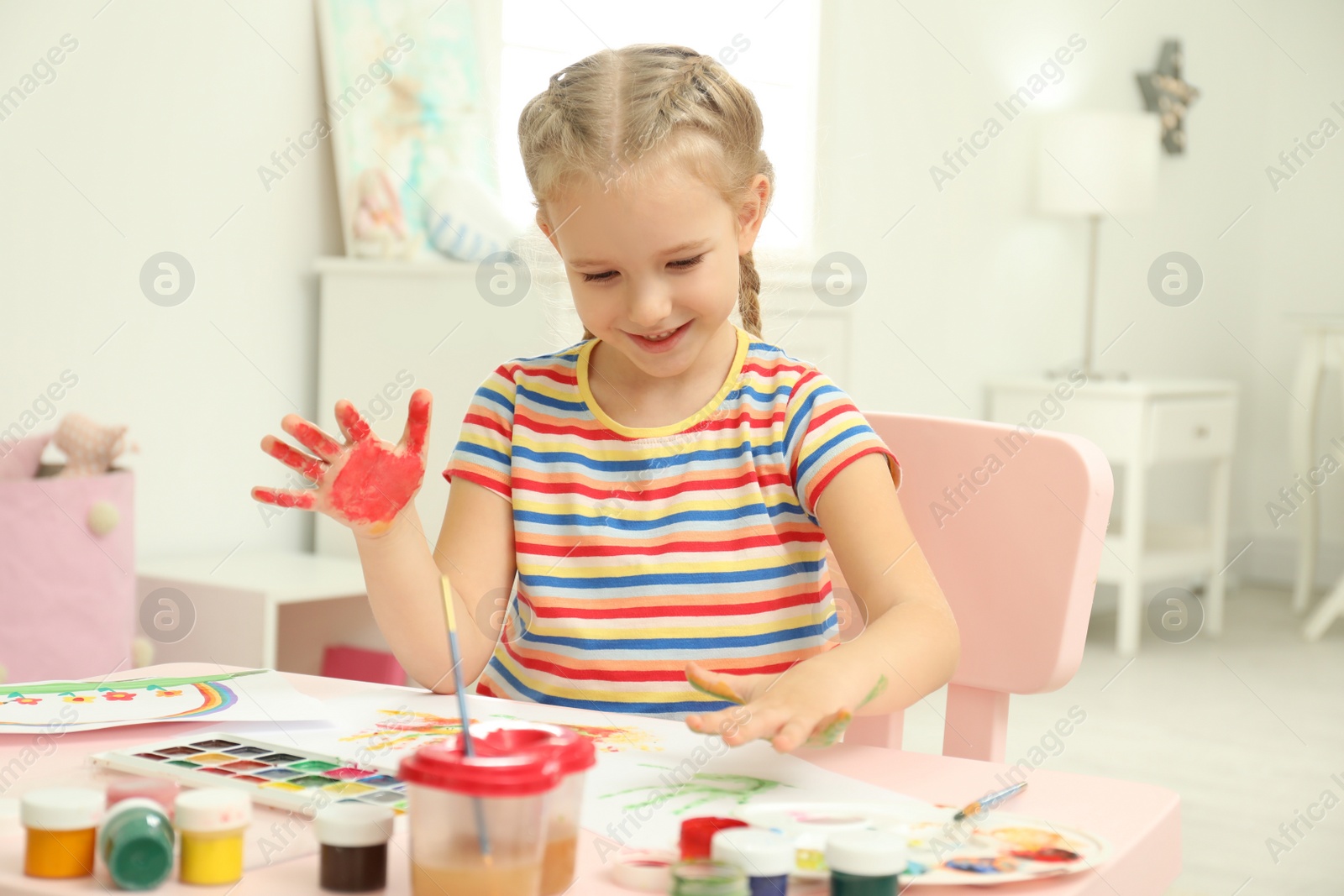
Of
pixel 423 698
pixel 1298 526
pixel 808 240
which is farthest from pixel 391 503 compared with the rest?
pixel 1298 526

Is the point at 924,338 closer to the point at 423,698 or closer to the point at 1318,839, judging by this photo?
the point at 1318,839

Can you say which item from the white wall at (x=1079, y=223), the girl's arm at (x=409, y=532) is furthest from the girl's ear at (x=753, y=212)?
the white wall at (x=1079, y=223)

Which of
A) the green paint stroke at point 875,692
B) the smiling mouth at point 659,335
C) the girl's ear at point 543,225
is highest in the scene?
the girl's ear at point 543,225

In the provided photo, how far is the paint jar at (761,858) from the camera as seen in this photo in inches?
18.1

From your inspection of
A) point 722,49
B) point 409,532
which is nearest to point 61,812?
point 409,532

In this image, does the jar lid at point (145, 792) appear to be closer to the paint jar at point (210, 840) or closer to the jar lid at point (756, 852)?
the paint jar at point (210, 840)

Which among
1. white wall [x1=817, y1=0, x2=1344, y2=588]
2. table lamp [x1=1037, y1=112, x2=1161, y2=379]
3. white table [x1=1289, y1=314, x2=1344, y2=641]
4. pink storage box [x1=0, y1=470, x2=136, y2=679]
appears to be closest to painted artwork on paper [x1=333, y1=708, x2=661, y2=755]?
pink storage box [x1=0, y1=470, x2=136, y2=679]

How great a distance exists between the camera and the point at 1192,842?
1.95 metres

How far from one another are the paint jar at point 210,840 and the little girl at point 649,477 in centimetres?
32

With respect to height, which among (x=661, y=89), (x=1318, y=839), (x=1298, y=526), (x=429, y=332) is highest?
(x=661, y=89)

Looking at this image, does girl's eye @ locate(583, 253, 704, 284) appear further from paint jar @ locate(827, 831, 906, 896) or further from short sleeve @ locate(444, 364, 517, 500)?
paint jar @ locate(827, 831, 906, 896)

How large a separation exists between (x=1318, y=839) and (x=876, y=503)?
4.97 ft

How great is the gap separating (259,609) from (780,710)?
Result: 1.35m

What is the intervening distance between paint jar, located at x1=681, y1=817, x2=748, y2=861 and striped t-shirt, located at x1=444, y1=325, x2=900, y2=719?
36cm
